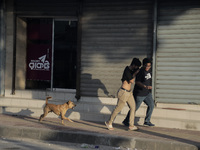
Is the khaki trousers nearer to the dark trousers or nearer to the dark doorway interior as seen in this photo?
the dark trousers

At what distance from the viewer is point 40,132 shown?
8680mm

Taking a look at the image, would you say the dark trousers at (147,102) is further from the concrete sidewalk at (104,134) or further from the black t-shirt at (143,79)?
the concrete sidewalk at (104,134)

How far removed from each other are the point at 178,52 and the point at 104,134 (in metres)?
3.73

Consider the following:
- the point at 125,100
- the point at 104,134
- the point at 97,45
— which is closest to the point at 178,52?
the point at 97,45

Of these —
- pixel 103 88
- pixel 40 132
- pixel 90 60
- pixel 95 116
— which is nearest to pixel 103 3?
pixel 90 60

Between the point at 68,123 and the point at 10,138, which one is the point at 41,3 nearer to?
the point at 68,123

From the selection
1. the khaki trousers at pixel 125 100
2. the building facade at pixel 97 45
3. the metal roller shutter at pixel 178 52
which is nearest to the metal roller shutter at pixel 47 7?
the building facade at pixel 97 45

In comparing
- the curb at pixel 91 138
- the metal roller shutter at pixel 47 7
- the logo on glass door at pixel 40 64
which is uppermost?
the metal roller shutter at pixel 47 7

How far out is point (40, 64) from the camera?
1274 centimetres

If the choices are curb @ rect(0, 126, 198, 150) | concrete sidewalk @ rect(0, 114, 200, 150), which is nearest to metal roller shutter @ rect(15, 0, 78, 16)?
concrete sidewalk @ rect(0, 114, 200, 150)

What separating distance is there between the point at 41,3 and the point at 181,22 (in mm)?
4246

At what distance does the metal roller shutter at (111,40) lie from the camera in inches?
447

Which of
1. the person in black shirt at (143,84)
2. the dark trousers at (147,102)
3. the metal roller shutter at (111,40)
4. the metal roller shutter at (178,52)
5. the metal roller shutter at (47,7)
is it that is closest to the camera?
the person in black shirt at (143,84)

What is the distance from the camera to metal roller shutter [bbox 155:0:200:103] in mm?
10859
